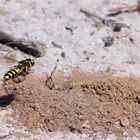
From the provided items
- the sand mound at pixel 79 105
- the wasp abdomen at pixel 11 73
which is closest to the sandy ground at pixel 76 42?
Answer: the sand mound at pixel 79 105

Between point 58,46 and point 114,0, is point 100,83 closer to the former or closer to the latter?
point 58,46

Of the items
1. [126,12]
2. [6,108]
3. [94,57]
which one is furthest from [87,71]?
[126,12]

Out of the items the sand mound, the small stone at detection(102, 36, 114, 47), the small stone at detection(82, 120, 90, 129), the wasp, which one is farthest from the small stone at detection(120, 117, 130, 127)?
the small stone at detection(102, 36, 114, 47)

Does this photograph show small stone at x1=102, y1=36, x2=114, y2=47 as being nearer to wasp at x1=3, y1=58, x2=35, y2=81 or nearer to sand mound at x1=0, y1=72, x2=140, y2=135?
sand mound at x1=0, y1=72, x2=140, y2=135

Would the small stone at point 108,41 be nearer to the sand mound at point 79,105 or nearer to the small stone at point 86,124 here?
the sand mound at point 79,105

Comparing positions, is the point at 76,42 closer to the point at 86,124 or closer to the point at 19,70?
the point at 19,70

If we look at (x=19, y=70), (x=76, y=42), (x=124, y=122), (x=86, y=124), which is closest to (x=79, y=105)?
(x=86, y=124)

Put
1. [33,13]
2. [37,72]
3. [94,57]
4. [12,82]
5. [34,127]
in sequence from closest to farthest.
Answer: [34,127] < [12,82] < [37,72] < [94,57] < [33,13]
